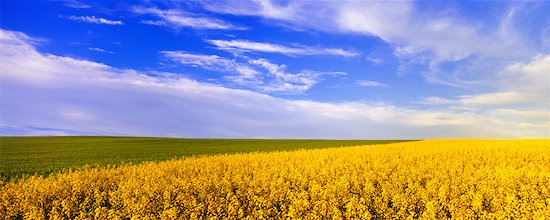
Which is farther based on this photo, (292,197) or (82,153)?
(82,153)

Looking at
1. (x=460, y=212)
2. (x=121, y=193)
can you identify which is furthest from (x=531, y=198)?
(x=121, y=193)

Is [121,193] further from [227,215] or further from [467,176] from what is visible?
[467,176]

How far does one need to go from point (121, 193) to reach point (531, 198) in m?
12.2

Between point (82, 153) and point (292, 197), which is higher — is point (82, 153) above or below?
above

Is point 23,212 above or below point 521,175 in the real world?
below

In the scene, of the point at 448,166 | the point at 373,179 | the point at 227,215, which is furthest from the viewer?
the point at 448,166

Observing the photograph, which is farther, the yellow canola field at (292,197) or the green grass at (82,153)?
the green grass at (82,153)

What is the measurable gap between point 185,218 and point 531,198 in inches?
382

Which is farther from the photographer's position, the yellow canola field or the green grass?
the green grass

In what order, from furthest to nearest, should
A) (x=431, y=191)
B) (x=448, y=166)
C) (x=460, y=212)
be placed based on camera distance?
(x=448, y=166)
(x=431, y=191)
(x=460, y=212)

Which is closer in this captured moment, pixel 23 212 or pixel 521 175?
pixel 23 212

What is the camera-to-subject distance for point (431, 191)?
1147 centimetres

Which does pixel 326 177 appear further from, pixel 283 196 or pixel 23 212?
pixel 23 212

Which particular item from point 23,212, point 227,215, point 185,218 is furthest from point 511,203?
point 23,212
